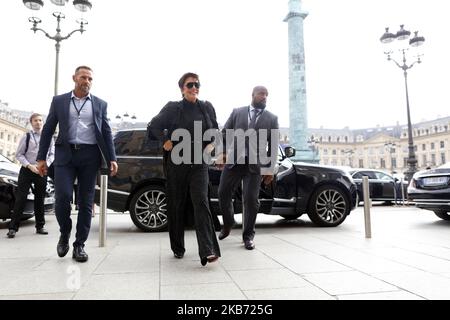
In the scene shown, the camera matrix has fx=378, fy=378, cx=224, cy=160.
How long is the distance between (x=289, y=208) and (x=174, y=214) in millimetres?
3373

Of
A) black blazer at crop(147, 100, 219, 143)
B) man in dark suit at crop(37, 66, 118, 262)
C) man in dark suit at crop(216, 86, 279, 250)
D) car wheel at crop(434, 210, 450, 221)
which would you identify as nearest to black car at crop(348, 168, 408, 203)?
car wheel at crop(434, 210, 450, 221)

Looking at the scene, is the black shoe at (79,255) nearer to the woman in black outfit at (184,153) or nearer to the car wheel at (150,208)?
the woman in black outfit at (184,153)

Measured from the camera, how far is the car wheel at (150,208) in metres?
6.40

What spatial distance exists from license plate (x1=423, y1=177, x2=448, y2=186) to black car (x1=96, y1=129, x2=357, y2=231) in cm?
181

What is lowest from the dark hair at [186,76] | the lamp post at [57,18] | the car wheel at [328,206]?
the car wheel at [328,206]

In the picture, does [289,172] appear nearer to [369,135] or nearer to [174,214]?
[174,214]

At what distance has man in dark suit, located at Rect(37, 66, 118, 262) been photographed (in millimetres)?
3980

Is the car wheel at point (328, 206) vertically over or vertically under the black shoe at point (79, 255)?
over

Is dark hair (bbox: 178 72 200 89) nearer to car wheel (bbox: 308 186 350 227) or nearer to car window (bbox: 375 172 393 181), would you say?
car wheel (bbox: 308 186 350 227)

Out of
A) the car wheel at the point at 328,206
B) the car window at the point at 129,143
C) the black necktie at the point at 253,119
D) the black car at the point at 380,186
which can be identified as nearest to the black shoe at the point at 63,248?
the black necktie at the point at 253,119

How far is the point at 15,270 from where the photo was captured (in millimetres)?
3523

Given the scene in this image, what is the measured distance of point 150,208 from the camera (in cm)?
644

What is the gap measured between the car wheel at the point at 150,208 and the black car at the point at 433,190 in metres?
5.23

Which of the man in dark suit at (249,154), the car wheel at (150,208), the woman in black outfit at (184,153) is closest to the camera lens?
the woman in black outfit at (184,153)
